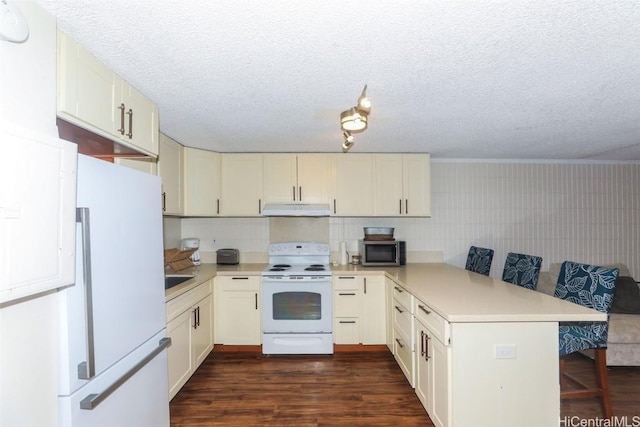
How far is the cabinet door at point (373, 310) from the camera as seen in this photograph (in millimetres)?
3389

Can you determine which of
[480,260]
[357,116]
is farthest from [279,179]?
[480,260]

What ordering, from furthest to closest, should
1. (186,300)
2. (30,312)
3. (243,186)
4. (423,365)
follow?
(243,186) → (186,300) → (423,365) → (30,312)

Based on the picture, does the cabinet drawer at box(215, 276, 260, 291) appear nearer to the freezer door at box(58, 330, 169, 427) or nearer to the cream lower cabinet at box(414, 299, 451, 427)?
the freezer door at box(58, 330, 169, 427)

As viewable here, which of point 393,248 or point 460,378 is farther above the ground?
point 393,248

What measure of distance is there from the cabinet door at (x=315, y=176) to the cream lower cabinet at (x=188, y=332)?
1.42 m

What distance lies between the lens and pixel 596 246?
4.00 meters

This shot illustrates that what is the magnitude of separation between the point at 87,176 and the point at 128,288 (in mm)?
550

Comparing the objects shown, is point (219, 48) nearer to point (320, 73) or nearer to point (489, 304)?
point (320, 73)

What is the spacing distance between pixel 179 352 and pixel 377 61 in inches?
98.4

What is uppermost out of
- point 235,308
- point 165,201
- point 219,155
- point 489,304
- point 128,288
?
point 219,155

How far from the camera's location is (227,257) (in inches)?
148

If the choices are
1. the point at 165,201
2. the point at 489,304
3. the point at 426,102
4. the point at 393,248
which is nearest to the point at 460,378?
the point at 489,304

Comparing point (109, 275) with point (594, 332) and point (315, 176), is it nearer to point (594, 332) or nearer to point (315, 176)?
point (315, 176)

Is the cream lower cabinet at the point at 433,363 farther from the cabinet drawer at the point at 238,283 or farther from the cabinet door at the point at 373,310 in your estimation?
the cabinet drawer at the point at 238,283
